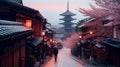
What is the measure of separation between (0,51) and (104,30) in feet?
70.9

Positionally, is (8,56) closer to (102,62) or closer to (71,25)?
(102,62)

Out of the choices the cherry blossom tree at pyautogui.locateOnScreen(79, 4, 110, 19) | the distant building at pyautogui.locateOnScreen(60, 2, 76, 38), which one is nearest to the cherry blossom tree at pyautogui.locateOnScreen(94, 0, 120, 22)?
the cherry blossom tree at pyautogui.locateOnScreen(79, 4, 110, 19)

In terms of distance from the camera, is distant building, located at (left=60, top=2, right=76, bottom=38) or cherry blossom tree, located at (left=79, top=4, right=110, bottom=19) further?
distant building, located at (left=60, top=2, right=76, bottom=38)

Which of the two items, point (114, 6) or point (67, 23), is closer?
point (114, 6)

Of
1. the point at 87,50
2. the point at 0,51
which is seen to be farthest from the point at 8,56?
the point at 87,50

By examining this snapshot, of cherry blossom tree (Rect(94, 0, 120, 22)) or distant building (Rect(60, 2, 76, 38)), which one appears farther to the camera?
distant building (Rect(60, 2, 76, 38))

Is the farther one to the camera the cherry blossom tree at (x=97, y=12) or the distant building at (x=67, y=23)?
the distant building at (x=67, y=23)

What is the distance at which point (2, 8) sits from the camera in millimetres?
17734

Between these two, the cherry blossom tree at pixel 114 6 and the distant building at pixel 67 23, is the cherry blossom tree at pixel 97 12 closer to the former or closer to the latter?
the cherry blossom tree at pixel 114 6

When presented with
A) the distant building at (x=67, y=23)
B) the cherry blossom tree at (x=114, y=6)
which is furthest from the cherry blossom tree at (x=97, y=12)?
the distant building at (x=67, y=23)

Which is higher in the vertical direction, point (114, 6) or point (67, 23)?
point (67, 23)

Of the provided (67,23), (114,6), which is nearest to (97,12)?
(114,6)

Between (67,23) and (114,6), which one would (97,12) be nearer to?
(114,6)

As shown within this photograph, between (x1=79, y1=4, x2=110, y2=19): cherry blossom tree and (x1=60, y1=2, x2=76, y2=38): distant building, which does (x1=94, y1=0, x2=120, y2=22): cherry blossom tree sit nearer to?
(x1=79, y1=4, x2=110, y2=19): cherry blossom tree
